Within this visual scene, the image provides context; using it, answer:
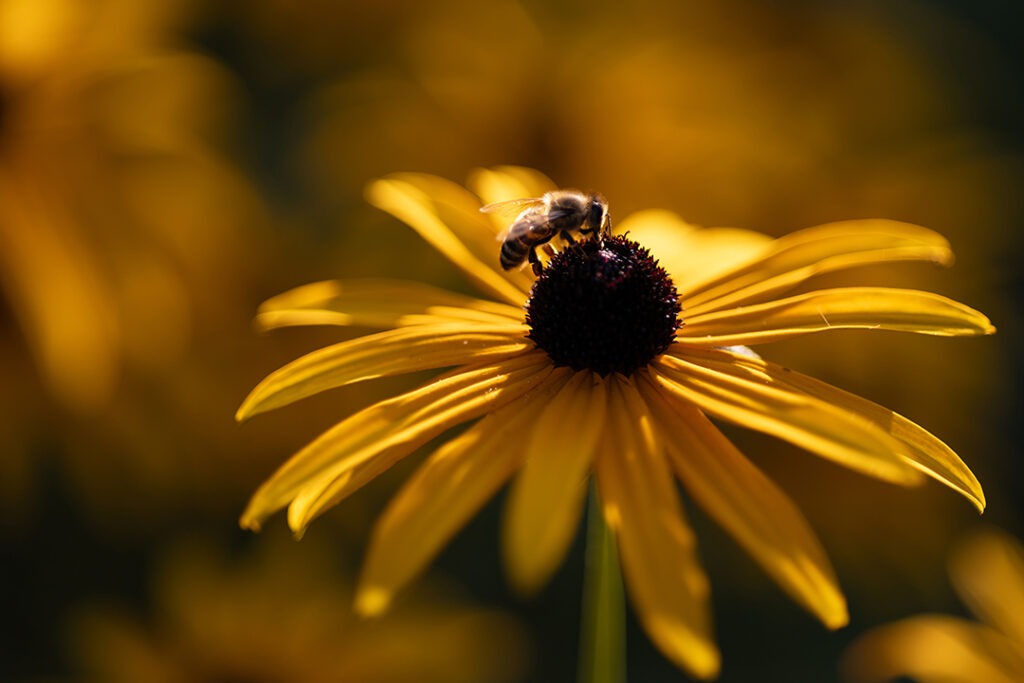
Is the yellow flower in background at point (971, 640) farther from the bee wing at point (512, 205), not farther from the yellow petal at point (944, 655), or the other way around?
the bee wing at point (512, 205)

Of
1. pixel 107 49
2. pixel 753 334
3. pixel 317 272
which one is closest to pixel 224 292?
pixel 317 272

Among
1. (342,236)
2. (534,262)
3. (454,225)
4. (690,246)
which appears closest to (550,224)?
(534,262)

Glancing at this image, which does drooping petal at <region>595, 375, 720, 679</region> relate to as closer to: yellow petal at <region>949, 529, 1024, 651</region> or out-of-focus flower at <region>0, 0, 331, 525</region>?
yellow petal at <region>949, 529, 1024, 651</region>

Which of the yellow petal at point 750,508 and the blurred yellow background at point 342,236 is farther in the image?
the blurred yellow background at point 342,236

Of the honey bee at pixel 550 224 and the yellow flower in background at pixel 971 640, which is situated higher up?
the honey bee at pixel 550 224

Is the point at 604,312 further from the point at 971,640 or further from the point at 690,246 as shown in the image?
the point at 971,640

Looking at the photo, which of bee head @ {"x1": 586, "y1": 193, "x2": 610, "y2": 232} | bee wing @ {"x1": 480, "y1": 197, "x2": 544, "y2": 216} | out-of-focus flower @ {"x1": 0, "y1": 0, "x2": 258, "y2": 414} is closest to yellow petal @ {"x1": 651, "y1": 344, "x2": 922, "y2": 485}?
bee head @ {"x1": 586, "y1": 193, "x2": 610, "y2": 232}

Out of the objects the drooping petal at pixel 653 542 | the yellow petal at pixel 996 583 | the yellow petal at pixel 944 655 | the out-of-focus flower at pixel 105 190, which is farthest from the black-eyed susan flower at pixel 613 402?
the out-of-focus flower at pixel 105 190

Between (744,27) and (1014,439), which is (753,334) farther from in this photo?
(1014,439)
